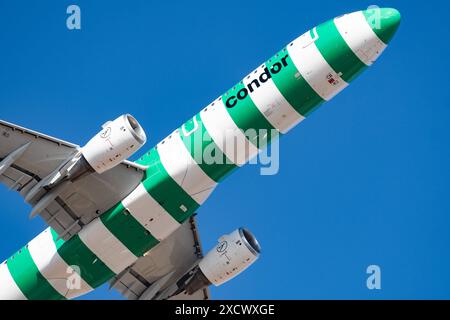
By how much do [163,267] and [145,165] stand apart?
632 centimetres

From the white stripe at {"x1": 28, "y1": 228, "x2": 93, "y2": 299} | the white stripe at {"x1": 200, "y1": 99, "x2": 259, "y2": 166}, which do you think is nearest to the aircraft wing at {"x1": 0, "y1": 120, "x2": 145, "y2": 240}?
the white stripe at {"x1": 28, "y1": 228, "x2": 93, "y2": 299}

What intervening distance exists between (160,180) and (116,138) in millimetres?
2584

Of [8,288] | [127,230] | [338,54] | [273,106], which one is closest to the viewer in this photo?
[338,54]

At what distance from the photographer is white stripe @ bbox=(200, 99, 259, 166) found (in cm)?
3416

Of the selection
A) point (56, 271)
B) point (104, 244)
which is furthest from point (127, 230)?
A: point (56, 271)

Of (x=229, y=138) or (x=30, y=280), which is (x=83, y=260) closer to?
(x=30, y=280)

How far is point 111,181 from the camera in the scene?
35.5m

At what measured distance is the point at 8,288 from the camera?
36750 millimetres

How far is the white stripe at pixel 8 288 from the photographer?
120ft

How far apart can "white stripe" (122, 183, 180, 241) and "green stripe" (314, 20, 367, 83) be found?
8983 mm
